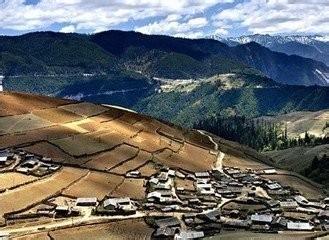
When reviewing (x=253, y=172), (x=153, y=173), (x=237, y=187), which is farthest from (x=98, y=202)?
(x=253, y=172)

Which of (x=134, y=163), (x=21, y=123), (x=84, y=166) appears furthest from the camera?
(x=21, y=123)

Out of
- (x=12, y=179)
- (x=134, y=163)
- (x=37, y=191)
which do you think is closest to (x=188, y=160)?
(x=134, y=163)

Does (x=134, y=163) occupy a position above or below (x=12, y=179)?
below

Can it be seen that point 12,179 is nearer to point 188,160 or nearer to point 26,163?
point 26,163

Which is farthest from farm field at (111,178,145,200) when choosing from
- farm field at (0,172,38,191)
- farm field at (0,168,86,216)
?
farm field at (0,172,38,191)

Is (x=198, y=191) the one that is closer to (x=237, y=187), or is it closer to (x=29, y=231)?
(x=237, y=187)

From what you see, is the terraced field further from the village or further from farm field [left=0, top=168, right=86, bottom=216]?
the village

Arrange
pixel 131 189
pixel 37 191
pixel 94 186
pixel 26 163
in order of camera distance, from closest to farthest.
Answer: pixel 37 191 → pixel 94 186 → pixel 131 189 → pixel 26 163
